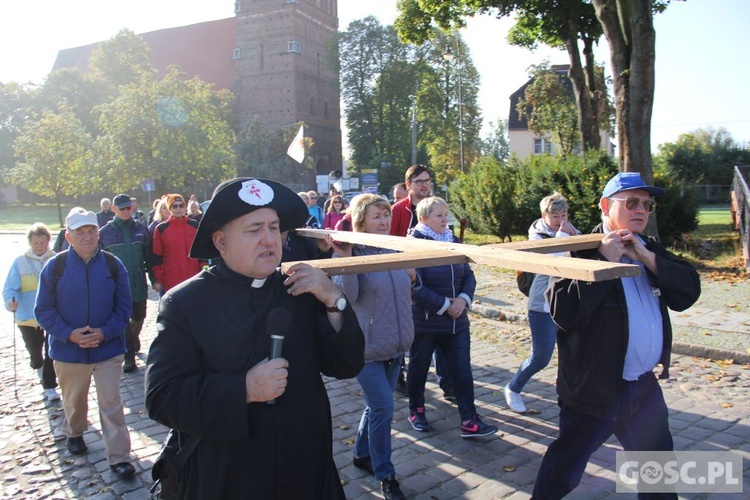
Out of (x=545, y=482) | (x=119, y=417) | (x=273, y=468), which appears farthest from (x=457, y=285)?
(x=273, y=468)

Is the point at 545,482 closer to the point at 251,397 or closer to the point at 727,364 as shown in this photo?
the point at 251,397

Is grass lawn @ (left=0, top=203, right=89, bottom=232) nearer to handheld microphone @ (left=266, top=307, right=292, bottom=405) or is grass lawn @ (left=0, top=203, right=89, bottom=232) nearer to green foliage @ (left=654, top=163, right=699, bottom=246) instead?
green foliage @ (left=654, top=163, right=699, bottom=246)

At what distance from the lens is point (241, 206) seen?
2230mm

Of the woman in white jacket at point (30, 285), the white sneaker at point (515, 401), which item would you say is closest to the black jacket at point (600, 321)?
the white sneaker at point (515, 401)

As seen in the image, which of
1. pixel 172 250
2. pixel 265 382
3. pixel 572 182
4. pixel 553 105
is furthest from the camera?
pixel 553 105

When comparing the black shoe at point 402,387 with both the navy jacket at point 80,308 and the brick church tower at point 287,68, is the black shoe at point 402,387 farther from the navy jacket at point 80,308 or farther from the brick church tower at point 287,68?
the brick church tower at point 287,68

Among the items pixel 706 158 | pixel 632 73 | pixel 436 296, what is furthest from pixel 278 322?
pixel 706 158

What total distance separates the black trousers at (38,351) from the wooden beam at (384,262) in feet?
18.3

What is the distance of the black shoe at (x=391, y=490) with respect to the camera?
416cm

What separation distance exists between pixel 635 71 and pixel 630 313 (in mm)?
11169

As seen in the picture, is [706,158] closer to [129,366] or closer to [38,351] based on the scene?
[129,366]

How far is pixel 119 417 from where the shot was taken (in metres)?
4.82

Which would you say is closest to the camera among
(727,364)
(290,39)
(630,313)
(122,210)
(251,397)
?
(251,397)

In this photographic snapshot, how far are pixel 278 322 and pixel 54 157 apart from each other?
144 feet
